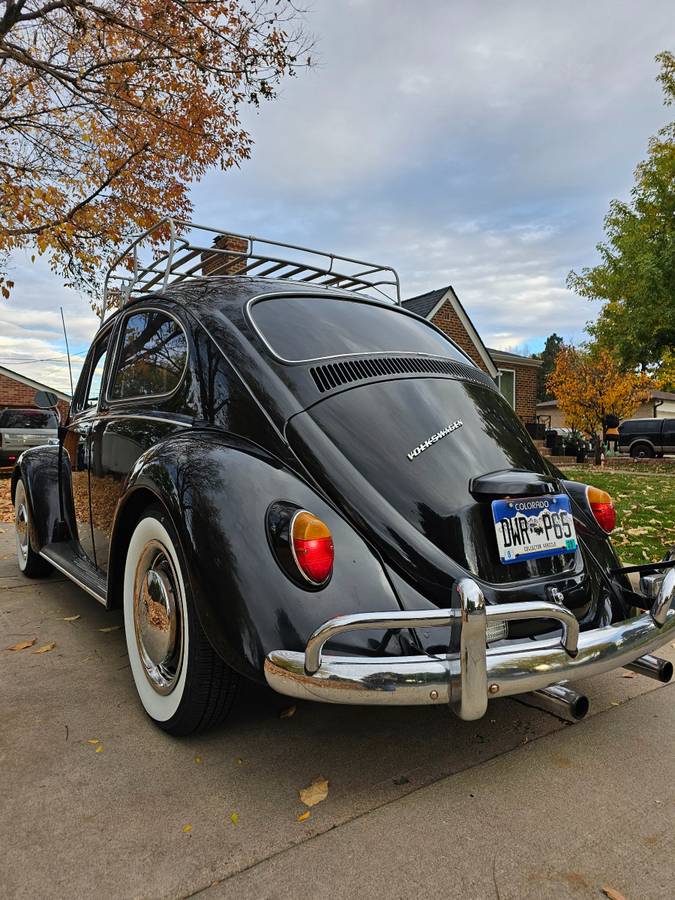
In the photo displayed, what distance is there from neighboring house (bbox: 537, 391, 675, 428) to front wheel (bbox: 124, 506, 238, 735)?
45.9 meters

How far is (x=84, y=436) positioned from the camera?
3.56 m

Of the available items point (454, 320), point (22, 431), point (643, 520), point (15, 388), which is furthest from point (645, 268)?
point (15, 388)

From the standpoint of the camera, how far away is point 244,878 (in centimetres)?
156

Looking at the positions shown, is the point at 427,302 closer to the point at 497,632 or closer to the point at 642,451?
the point at 642,451

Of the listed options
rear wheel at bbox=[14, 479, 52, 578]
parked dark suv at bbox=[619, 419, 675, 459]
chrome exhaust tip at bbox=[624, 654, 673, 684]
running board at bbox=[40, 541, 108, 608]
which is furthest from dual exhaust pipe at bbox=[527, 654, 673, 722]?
parked dark suv at bbox=[619, 419, 675, 459]

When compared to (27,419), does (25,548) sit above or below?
below

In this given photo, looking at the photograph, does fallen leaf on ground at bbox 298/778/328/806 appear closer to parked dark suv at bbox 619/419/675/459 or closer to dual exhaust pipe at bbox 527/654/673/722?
dual exhaust pipe at bbox 527/654/673/722

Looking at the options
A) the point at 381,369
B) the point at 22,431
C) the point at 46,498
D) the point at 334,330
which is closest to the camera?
the point at 381,369

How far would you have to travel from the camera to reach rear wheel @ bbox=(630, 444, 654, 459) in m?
26.6

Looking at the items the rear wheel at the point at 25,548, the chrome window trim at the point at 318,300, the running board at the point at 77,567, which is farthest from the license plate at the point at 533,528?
the rear wheel at the point at 25,548

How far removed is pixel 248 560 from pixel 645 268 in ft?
53.5

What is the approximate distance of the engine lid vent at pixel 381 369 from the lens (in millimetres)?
2488

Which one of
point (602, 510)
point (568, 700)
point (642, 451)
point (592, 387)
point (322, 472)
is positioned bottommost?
point (642, 451)

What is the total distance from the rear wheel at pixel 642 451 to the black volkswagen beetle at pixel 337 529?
87.9 ft
